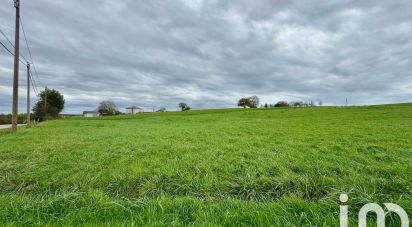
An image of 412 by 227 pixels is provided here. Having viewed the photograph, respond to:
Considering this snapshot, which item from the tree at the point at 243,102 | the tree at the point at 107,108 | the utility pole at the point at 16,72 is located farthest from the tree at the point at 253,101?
the utility pole at the point at 16,72

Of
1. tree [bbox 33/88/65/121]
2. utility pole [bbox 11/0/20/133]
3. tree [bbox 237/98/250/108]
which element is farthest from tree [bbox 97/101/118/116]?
utility pole [bbox 11/0/20/133]

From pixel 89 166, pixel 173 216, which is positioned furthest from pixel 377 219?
pixel 89 166

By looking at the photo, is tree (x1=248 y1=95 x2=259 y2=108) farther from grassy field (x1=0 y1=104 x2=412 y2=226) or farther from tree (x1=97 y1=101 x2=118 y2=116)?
grassy field (x1=0 y1=104 x2=412 y2=226)

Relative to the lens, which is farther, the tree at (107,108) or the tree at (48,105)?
the tree at (107,108)

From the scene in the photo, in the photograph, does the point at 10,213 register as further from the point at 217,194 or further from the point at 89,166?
the point at 217,194

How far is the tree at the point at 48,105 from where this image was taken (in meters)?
64.3

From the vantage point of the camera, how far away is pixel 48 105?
68.8m

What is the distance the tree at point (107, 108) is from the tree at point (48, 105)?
38.2 m

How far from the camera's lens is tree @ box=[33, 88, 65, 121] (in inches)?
2532

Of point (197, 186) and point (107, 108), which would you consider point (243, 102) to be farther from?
point (197, 186)

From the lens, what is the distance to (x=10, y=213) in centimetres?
290

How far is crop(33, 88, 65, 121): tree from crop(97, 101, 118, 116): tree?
3823 cm

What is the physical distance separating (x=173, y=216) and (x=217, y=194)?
107 centimetres

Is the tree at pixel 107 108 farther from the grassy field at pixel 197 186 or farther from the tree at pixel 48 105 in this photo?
the grassy field at pixel 197 186
